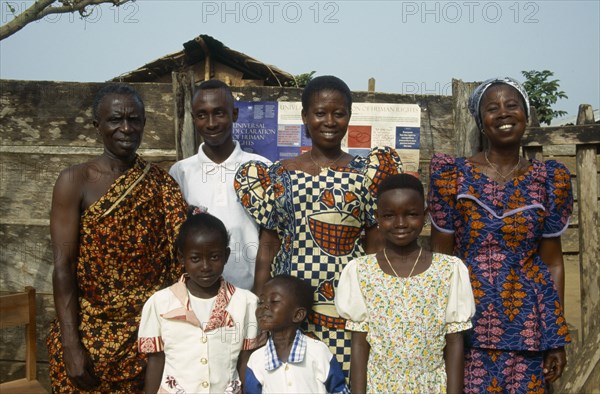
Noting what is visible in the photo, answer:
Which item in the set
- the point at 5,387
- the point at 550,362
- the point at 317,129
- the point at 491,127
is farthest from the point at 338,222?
the point at 5,387

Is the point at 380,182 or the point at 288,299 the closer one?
the point at 288,299

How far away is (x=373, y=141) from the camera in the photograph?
3.75 metres

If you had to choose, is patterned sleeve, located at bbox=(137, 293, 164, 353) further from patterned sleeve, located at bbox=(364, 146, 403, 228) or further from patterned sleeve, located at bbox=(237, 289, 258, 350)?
patterned sleeve, located at bbox=(364, 146, 403, 228)

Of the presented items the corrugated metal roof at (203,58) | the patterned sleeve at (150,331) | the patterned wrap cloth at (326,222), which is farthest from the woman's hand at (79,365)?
the corrugated metal roof at (203,58)

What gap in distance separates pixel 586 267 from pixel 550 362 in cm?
176

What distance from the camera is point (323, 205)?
8.48 feet

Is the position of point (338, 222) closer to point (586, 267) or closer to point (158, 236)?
point (158, 236)

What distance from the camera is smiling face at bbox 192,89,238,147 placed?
305 cm

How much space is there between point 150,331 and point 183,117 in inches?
63.4

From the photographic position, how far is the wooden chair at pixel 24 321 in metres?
3.16

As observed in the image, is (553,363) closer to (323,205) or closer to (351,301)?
(351,301)

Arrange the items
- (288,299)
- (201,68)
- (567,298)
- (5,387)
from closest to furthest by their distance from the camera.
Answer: (288,299)
(5,387)
(201,68)
(567,298)

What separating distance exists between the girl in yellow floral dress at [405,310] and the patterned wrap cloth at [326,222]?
0.48ft

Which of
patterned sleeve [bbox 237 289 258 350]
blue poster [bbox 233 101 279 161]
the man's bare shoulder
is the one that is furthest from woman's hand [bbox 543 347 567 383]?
the man's bare shoulder
